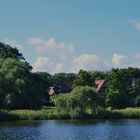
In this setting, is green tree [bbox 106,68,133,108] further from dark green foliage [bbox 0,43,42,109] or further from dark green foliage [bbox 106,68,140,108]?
dark green foliage [bbox 0,43,42,109]

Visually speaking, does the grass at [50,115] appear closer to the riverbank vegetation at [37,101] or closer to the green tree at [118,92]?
the riverbank vegetation at [37,101]

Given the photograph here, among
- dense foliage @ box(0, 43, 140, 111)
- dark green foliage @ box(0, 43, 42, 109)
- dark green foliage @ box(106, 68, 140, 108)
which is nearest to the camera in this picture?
dense foliage @ box(0, 43, 140, 111)

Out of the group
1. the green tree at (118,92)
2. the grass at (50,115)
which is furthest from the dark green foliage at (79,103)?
the green tree at (118,92)

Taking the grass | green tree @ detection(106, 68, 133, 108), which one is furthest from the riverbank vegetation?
green tree @ detection(106, 68, 133, 108)

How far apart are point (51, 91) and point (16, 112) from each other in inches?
2524

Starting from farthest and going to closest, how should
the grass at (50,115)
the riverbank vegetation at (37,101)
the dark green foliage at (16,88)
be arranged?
the dark green foliage at (16,88) → the riverbank vegetation at (37,101) → the grass at (50,115)

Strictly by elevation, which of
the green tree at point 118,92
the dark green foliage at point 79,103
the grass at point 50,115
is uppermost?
the green tree at point 118,92

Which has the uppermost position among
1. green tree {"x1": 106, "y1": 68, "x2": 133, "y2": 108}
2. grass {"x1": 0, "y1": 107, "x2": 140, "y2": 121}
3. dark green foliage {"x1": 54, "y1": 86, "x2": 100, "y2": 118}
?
green tree {"x1": 106, "y1": 68, "x2": 133, "y2": 108}

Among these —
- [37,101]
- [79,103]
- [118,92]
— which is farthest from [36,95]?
[118,92]

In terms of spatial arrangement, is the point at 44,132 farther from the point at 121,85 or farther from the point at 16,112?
the point at 121,85

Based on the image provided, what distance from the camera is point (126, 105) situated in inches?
3511

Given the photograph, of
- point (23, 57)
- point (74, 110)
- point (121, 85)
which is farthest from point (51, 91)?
point (74, 110)

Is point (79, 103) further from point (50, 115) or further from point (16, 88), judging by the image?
point (16, 88)

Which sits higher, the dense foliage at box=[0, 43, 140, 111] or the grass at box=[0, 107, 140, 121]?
the dense foliage at box=[0, 43, 140, 111]
